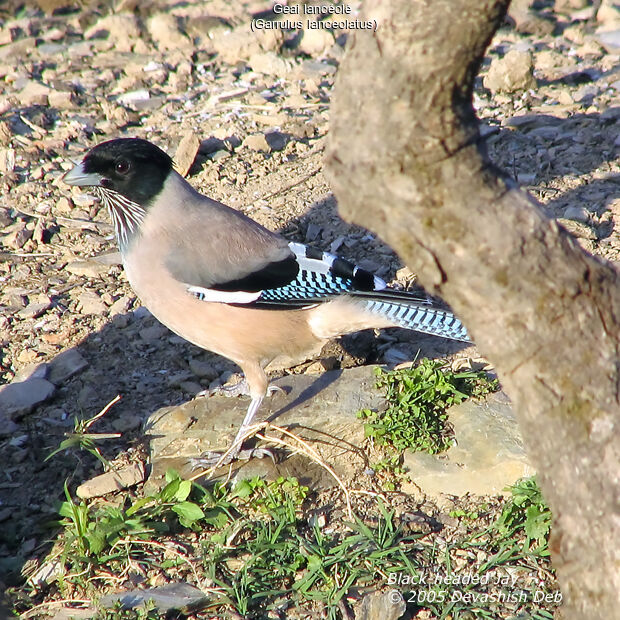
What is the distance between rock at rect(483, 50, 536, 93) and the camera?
8406 millimetres

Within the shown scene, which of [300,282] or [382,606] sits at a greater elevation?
[300,282]

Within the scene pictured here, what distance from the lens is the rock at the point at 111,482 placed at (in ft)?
15.2

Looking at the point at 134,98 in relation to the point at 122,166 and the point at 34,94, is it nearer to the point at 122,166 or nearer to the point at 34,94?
the point at 34,94

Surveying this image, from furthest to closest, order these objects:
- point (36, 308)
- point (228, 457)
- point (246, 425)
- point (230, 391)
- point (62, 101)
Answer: point (62, 101) < point (36, 308) < point (230, 391) < point (246, 425) < point (228, 457)

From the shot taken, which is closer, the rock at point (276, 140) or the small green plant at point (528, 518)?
the small green plant at point (528, 518)

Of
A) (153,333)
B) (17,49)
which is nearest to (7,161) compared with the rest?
(17,49)

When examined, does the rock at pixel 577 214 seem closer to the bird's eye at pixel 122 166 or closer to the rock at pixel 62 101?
the bird's eye at pixel 122 166

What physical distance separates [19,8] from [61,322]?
6.44 meters

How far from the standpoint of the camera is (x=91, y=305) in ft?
20.9

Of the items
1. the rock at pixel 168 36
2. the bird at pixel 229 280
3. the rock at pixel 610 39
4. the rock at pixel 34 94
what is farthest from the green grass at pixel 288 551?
the rock at pixel 168 36

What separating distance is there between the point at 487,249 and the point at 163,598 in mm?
2372

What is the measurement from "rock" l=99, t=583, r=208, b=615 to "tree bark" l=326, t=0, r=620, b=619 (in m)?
1.82

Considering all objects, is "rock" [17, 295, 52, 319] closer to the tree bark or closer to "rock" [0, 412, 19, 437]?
"rock" [0, 412, 19, 437]

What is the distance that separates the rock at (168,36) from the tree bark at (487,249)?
8006 millimetres
